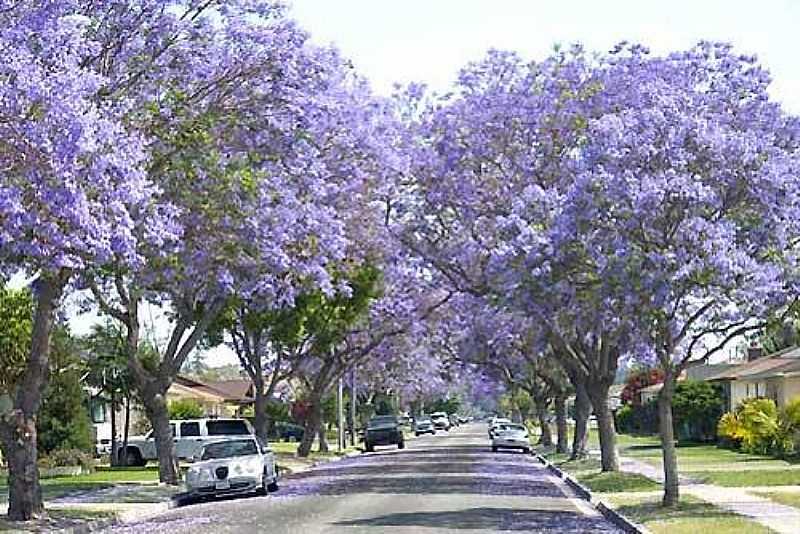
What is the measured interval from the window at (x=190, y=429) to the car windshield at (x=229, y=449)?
671 inches

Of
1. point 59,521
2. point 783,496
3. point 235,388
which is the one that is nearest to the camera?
point 59,521

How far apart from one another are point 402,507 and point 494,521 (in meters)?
3.59

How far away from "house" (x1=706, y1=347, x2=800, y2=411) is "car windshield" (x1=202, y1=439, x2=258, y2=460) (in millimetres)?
20990

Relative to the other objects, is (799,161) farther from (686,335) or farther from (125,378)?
(125,378)

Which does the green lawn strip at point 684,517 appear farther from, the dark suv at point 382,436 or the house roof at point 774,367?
the dark suv at point 382,436

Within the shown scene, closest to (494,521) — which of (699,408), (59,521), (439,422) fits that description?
(59,521)

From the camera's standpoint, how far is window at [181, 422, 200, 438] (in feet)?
167

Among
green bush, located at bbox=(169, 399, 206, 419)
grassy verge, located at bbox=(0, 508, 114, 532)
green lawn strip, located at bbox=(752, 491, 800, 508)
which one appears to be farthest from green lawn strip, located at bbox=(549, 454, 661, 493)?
green bush, located at bbox=(169, 399, 206, 419)

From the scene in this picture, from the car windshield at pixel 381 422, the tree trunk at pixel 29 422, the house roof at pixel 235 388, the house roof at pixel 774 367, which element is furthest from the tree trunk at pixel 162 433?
the house roof at pixel 235 388

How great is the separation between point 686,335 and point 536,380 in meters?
45.3

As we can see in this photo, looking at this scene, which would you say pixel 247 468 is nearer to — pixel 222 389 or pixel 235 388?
pixel 222 389

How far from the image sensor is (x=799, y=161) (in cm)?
2394

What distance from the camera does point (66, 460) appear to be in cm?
4588

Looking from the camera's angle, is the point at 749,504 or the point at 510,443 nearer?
the point at 749,504
